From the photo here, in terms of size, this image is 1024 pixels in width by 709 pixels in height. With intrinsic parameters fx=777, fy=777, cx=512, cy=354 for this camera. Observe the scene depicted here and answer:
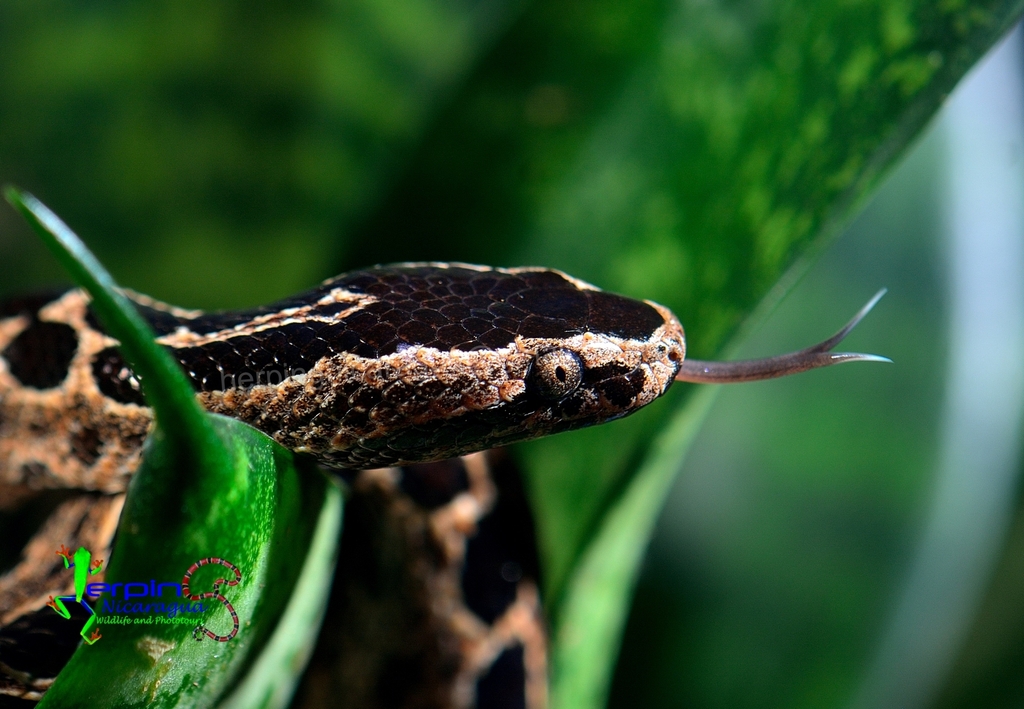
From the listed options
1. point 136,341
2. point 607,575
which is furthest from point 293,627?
point 136,341

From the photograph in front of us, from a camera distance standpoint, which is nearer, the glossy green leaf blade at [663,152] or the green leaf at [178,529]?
the green leaf at [178,529]

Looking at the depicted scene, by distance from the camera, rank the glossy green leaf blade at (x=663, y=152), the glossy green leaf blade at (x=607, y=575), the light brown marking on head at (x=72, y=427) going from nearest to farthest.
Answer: the glossy green leaf blade at (x=663, y=152) < the glossy green leaf blade at (x=607, y=575) < the light brown marking on head at (x=72, y=427)

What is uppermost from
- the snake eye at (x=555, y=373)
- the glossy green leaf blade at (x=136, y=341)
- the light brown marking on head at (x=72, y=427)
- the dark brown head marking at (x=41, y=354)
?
the dark brown head marking at (x=41, y=354)

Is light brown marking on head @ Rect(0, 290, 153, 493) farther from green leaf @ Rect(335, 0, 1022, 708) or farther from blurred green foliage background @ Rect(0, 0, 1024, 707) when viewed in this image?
green leaf @ Rect(335, 0, 1022, 708)

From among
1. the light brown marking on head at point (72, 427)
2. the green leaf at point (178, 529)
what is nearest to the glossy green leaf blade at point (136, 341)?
the green leaf at point (178, 529)

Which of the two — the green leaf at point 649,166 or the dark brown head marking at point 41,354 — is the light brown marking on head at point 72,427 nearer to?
the dark brown head marking at point 41,354

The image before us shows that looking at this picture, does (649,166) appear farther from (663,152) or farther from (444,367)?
(444,367)

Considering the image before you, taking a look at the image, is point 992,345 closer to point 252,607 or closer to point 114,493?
point 252,607
